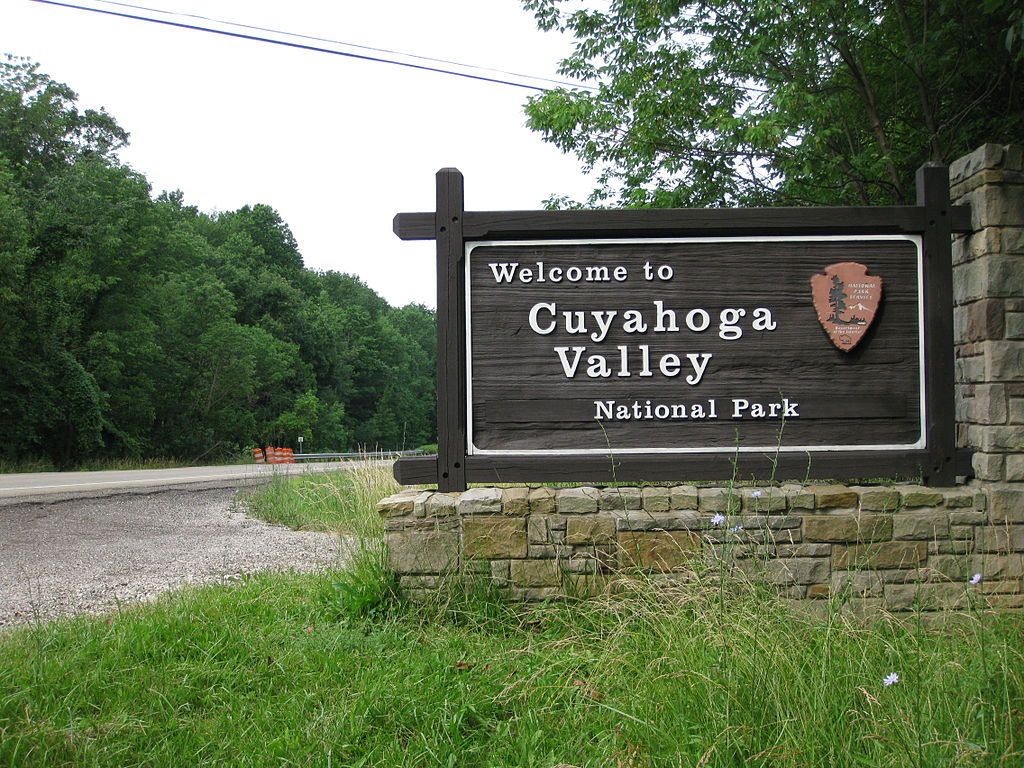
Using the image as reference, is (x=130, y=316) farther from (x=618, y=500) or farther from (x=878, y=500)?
(x=878, y=500)

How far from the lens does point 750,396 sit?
4387 millimetres

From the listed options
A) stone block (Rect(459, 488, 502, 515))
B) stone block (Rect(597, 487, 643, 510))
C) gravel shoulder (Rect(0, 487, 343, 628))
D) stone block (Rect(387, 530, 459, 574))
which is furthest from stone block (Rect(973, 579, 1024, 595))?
gravel shoulder (Rect(0, 487, 343, 628))

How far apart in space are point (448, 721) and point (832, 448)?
2.85m

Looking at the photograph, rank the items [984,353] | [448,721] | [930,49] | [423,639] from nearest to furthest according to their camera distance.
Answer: [448,721]
[423,639]
[984,353]
[930,49]

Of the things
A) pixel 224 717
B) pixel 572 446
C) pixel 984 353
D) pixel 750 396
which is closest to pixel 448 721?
pixel 224 717

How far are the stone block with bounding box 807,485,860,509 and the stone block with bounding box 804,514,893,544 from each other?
0.19ft

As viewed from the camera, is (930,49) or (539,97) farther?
(539,97)

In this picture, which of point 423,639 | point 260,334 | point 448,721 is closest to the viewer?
point 448,721

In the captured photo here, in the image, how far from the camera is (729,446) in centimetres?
435

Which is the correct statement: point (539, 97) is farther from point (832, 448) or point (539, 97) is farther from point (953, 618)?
point (953, 618)

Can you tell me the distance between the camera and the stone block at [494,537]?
13.5 feet

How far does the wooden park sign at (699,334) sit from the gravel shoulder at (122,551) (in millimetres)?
2122

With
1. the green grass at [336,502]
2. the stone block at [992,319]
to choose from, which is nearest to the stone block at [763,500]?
the stone block at [992,319]

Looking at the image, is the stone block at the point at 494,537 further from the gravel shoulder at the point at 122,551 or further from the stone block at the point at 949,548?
the stone block at the point at 949,548
